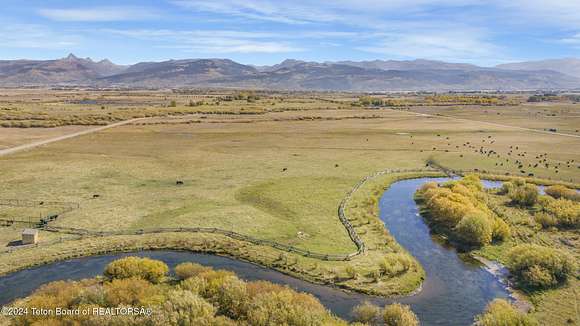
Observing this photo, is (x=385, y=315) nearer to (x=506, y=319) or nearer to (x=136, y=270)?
(x=506, y=319)

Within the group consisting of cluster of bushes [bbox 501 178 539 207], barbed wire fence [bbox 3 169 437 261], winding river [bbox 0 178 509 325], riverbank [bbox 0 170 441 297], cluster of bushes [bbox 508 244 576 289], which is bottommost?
winding river [bbox 0 178 509 325]

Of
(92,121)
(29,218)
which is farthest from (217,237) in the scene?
(92,121)

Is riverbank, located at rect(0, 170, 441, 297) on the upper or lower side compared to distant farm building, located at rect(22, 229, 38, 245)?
lower

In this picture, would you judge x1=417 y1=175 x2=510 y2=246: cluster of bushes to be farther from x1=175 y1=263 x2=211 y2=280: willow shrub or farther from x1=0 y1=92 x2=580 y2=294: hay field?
x1=175 y1=263 x2=211 y2=280: willow shrub

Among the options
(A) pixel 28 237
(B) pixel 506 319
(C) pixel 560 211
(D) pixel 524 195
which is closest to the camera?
(B) pixel 506 319

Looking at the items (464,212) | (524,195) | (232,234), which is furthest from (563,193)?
(232,234)

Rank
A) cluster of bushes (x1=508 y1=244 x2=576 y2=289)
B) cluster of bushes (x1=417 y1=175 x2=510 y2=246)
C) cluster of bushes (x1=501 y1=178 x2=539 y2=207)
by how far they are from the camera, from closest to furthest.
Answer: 1. cluster of bushes (x1=508 y1=244 x2=576 y2=289)
2. cluster of bushes (x1=417 y1=175 x2=510 y2=246)
3. cluster of bushes (x1=501 y1=178 x2=539 y2=207)

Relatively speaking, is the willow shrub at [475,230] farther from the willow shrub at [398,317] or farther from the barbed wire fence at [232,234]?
the willow shrub at [398,317]

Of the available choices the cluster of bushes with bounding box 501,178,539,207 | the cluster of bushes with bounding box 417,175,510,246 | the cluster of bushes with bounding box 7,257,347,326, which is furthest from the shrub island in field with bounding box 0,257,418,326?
the cluster of bushes with bounding box 501,178,539,207
